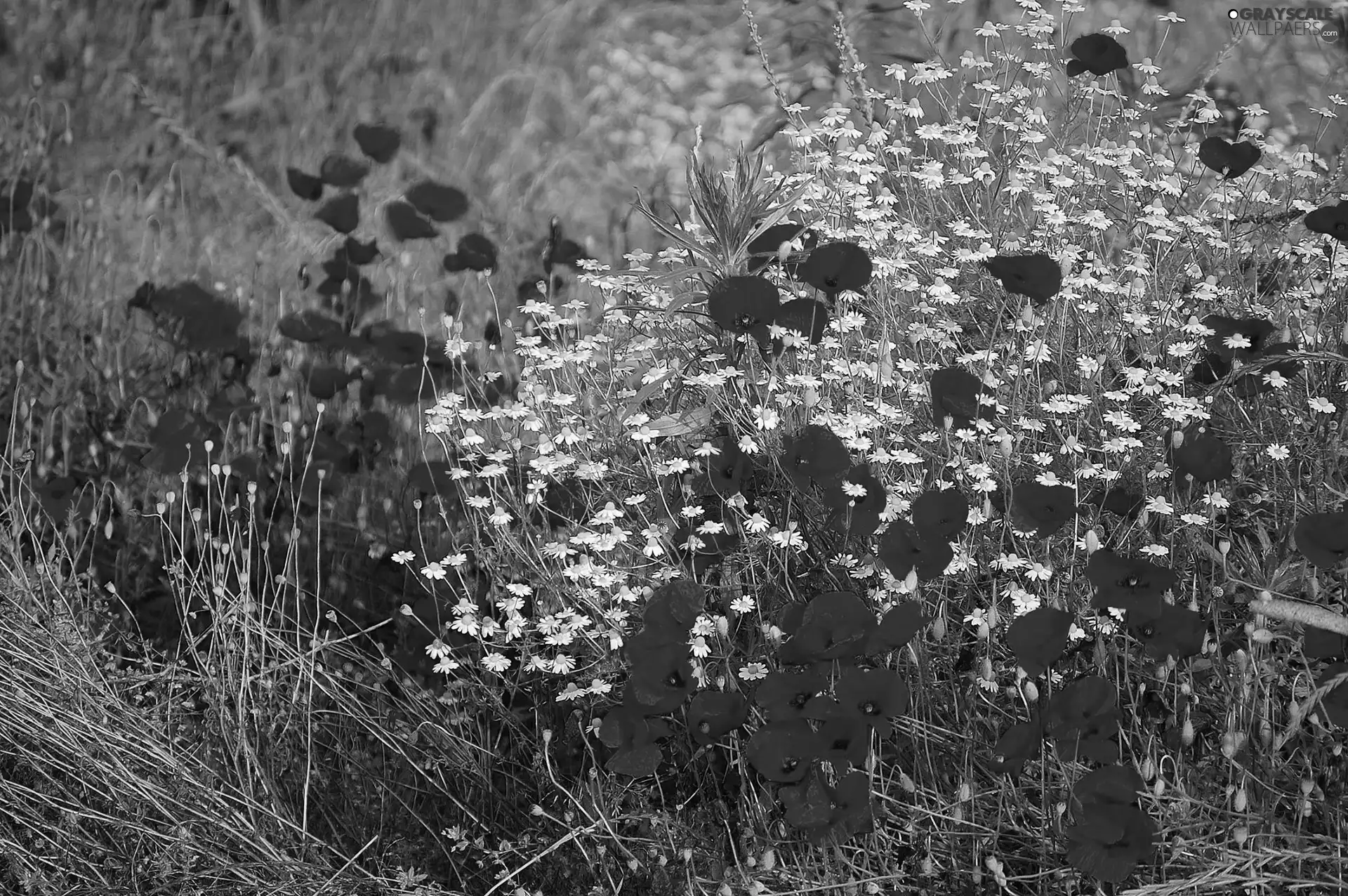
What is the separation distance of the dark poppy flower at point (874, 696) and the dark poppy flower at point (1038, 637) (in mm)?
150

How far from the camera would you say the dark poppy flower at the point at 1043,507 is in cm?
180

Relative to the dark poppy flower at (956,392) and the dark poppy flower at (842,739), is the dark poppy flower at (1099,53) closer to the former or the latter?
the dark poppy flower at (956,392)

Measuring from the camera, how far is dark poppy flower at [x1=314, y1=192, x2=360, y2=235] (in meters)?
3.05

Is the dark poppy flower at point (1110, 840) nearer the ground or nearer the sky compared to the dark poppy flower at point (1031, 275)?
nearer the ground

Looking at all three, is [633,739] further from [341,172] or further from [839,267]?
[341,172]

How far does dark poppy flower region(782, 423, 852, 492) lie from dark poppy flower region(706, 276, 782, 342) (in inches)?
7.3

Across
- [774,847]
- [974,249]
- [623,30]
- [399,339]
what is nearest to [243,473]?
[399,339]

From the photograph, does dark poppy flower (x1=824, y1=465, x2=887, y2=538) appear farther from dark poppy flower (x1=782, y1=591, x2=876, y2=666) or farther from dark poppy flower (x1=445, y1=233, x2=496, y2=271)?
dark poppy flower (x1=445, y1=233, x2=496, y2=271)

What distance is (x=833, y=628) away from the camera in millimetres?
1697

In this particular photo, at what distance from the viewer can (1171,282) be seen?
2545 millimetres

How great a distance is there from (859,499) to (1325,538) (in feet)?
1.91

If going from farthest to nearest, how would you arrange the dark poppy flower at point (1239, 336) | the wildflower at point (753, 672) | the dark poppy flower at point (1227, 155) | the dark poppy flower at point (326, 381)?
the dark poppy flower at point (326, 381)
the dark poppy flower at point (1227, 155)
the dark poppy flower at point (1239, 336)
the wildflower at point (753, 672)

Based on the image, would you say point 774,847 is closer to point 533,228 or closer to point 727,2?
point 533,228

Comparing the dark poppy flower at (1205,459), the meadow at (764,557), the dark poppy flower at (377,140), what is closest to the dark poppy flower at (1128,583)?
the meadow at (764,557)
